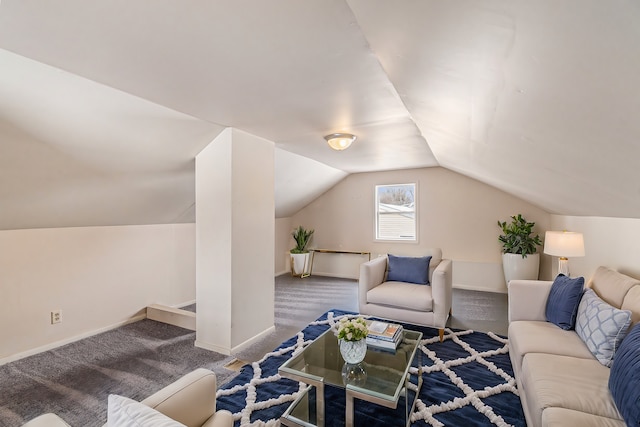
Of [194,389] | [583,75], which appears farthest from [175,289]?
[583,75]

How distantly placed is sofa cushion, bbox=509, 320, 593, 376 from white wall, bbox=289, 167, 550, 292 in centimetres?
263

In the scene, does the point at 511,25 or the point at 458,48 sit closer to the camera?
the point at 511,25

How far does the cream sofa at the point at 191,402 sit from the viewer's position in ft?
3.36

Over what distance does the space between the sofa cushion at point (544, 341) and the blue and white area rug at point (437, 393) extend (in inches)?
11.4

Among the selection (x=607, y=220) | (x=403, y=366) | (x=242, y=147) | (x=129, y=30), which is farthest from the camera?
(x=242, y=147)

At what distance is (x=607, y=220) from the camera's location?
8.59 ft

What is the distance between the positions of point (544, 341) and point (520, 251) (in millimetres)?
2702

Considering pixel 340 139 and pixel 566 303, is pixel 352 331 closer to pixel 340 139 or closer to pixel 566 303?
pixel 566 303

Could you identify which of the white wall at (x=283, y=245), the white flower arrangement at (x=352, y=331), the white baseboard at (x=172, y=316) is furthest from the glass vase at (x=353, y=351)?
the white wall at (x=283, y=245)

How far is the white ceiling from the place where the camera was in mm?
905

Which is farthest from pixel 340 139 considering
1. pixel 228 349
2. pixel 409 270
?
pixel 228 349

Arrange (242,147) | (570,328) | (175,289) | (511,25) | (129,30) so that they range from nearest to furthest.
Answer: (511,25)
(129,30)
(570,328)
(242,147)
(175,289)

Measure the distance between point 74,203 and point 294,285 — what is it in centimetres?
338

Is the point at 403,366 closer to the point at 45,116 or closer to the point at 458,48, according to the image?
the point at 458,48
